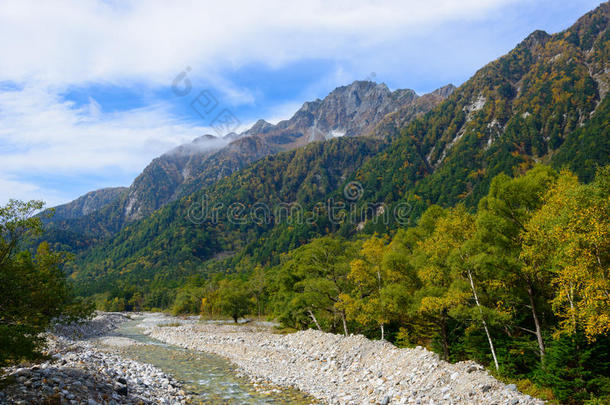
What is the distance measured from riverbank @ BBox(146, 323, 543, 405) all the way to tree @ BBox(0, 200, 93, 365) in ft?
52.8

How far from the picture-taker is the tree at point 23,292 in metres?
11.5

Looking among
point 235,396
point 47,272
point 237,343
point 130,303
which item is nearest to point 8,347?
point 47,272

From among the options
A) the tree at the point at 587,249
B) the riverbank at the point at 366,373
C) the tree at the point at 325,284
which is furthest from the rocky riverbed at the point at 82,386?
the tree at the point at 587,249

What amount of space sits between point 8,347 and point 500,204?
90.7 ft

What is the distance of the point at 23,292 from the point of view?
1234cm

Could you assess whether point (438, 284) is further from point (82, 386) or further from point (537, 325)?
point (82, 386)

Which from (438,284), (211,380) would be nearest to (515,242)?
(438,284)

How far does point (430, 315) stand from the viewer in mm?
25438

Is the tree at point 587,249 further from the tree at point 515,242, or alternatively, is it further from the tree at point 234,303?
the tree at point 234,303

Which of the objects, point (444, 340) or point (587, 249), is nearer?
point (587, 249)

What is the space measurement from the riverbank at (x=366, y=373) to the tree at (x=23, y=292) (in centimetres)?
1610

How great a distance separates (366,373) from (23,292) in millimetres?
22230

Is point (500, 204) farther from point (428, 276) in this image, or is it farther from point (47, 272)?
point (47, 272)

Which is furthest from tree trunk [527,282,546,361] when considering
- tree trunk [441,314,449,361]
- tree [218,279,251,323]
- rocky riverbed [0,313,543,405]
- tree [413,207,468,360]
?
tree [218,279,251,323]
